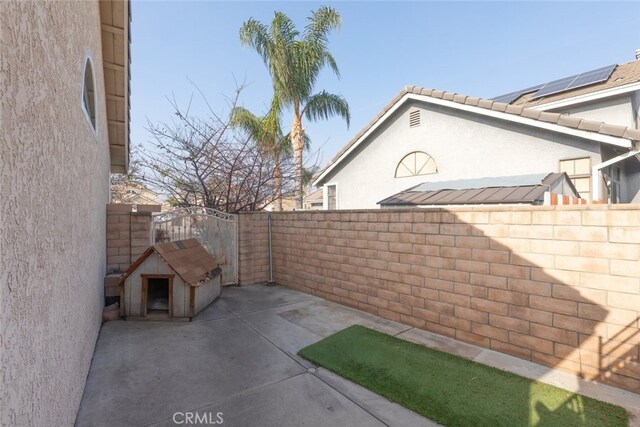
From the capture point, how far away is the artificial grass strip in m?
3.04

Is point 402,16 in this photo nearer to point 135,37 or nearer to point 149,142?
point 135,37

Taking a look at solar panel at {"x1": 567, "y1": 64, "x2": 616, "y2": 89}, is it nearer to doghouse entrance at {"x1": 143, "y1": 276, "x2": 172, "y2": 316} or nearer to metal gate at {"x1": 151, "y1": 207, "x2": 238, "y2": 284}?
metal gate at {"x1": 151, "y1": 207, "x2": 238, "y2": 284}

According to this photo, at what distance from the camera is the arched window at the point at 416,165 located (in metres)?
11.0

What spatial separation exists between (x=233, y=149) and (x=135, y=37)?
4517mm

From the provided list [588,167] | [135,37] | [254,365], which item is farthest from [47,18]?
[588,167]

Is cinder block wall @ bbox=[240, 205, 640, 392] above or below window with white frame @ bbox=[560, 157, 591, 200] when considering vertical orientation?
below

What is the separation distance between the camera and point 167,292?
631 centimetres

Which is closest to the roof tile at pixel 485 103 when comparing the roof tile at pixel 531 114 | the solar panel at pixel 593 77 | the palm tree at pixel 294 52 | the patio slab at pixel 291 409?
the roof tile at pixel 531 114

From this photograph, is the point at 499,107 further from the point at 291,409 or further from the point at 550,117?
the point at 291,409

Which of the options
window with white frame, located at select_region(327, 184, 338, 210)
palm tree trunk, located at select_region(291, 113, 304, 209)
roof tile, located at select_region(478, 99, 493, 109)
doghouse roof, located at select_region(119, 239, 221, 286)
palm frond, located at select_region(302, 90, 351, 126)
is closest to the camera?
doghouse roof, located at select_region(119, 239, 221, 286)

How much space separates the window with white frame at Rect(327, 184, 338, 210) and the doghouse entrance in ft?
30.5

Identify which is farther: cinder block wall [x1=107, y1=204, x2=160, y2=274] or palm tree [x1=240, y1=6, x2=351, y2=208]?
palm tree [x1=240, y1=6, x2=351, y2=208]

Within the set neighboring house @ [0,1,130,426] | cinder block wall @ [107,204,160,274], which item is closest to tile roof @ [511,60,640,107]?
cinder block wall @ [107,204,160,274]

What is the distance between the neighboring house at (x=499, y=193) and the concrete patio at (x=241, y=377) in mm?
3430
